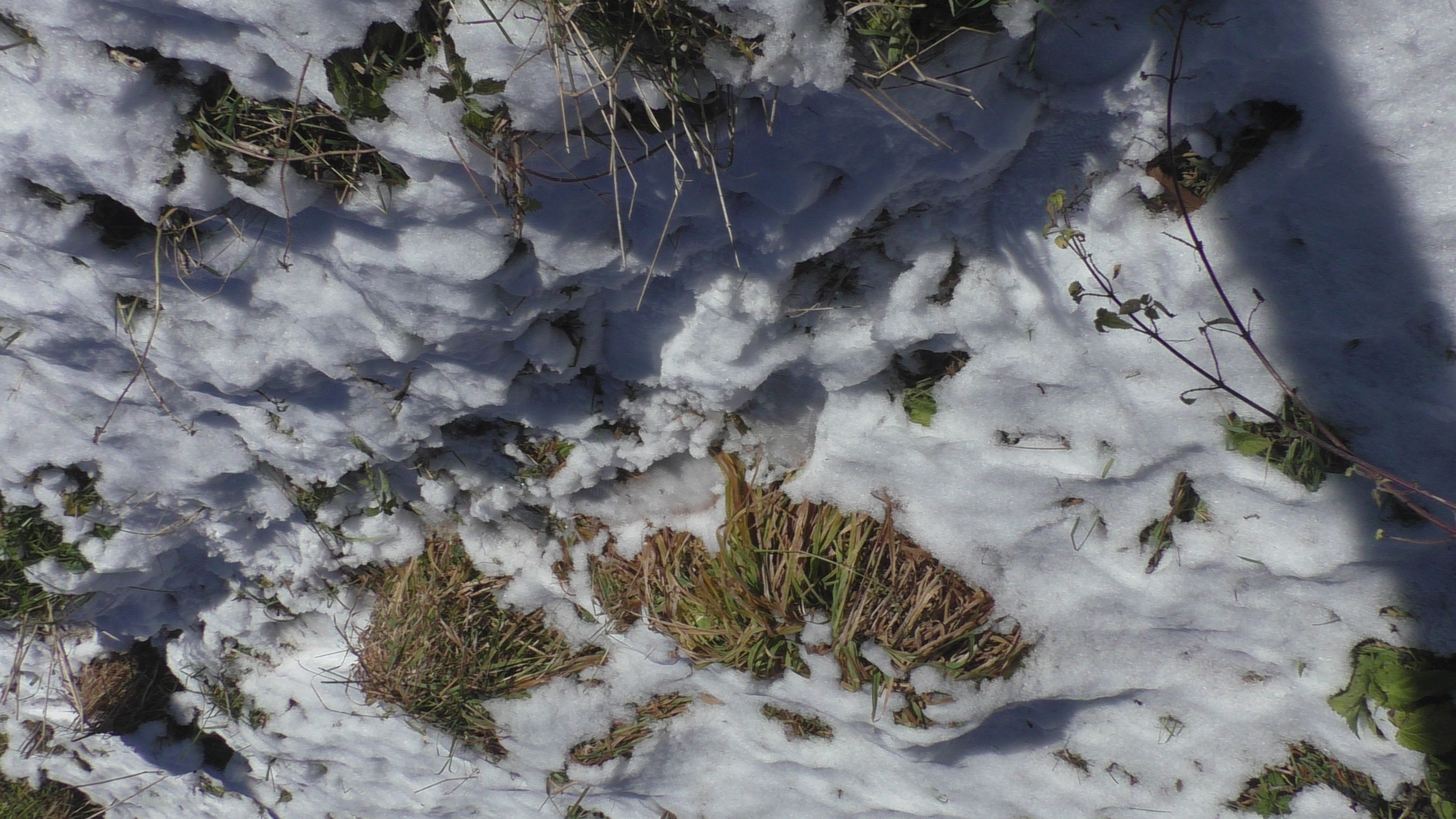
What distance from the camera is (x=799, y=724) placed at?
2.92 meters

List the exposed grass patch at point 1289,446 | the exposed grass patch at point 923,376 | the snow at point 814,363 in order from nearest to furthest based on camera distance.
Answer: the snow at point 814,363 < the exposed grass patch at point 1289,446 < the exposed grass patch at point 923,376

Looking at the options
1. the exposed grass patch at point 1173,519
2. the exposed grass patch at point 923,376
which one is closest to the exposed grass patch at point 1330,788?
the exposed grass patch at point 1173,519

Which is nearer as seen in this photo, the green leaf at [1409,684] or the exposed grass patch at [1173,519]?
the green leaf at [1409,684]

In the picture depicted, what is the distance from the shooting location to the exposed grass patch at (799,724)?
2889mm

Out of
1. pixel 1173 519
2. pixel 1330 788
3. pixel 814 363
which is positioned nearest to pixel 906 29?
pixel 814 363

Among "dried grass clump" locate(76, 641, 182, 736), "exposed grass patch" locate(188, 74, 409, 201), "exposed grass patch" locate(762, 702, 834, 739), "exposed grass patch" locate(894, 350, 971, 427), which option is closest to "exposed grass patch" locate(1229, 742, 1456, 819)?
"exposed grass patch" locate(762, 702, 834, 739)

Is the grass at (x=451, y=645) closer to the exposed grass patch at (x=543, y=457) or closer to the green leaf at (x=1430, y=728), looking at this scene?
the exposed grass patch at (x=543, y=457)

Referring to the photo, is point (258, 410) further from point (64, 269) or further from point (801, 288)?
point (801, 288)

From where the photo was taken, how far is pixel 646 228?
6.81 feet

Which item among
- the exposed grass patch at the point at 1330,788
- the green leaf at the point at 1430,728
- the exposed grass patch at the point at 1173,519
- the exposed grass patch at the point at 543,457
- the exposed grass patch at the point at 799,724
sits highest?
the exposed grass patch at the point at 1173,519

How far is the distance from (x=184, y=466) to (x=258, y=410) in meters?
0.41

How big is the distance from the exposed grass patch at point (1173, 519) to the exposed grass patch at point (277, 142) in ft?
7.21

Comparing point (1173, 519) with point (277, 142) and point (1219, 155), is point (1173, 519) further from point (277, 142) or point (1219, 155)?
point (277, 142)

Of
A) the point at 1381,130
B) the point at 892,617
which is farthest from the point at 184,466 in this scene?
the point at 1381,130
